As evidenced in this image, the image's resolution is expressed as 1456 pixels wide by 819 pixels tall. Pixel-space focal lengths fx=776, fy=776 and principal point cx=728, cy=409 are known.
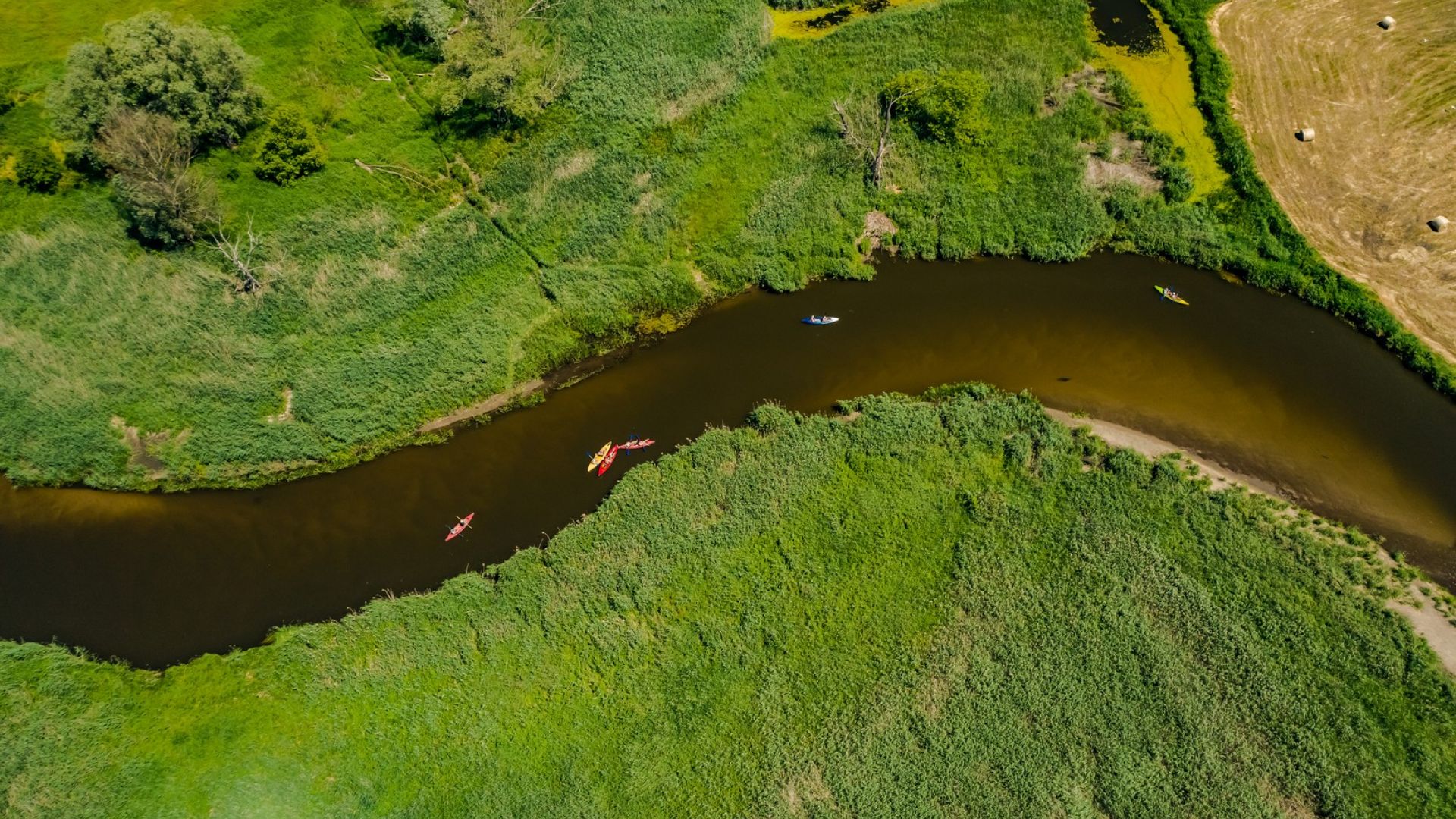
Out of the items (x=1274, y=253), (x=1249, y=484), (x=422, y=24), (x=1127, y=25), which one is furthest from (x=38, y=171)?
(x=1274, y=253)

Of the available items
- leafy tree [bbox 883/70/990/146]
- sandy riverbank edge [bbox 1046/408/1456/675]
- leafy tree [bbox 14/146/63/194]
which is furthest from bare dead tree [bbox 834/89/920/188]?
leafy tree [bbox 14/146/63/194]

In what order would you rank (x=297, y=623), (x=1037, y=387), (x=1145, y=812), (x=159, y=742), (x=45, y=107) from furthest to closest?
(x=45, y=107)
(x=1037, y=387)
(x=297, y=623)
(x=159, y=742)
(x=1145, y=812)

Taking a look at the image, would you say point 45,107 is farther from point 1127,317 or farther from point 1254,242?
point 1254,242

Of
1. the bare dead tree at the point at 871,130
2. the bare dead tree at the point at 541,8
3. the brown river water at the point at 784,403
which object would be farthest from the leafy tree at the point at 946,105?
the bare dead tree at the point at 541,8

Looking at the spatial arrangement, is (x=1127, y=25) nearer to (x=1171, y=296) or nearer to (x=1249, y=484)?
(x=1171, y=296)

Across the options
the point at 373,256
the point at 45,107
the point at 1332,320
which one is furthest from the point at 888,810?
the point at 45,107

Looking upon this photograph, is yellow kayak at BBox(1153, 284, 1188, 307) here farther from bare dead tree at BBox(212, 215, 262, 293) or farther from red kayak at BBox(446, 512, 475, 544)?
bare dead tree at BBox(212, 215, 262, 293)
